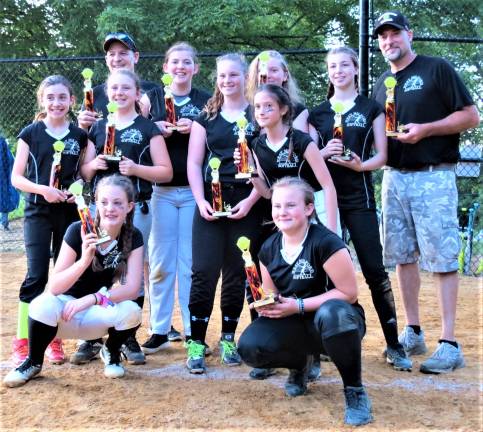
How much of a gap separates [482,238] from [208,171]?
250 inches

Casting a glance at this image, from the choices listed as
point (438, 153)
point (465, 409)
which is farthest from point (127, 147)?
point (465, 409)

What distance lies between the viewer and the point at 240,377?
3629mm

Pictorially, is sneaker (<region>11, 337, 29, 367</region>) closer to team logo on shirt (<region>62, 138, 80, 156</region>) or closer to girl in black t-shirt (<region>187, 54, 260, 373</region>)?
girl in black t-shirt (<region>187, 54, 260, 373</region>)

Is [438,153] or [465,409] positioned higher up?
[438,153]

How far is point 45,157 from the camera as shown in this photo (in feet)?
12.7

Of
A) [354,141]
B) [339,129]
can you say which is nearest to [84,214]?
[339,129]

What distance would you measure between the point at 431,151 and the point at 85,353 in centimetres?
258

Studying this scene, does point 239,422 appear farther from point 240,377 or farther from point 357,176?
point 357,176

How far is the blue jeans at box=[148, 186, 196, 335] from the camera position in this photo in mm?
4148

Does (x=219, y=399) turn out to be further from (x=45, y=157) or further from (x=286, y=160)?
(x=45, y=157)

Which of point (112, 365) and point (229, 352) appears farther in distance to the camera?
point (229, 352)

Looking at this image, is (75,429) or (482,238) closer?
(75,429)

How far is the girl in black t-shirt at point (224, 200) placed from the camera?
3.72 metres

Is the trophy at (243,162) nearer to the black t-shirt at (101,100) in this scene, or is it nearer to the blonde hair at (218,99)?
the blonde hair at (218,99)
